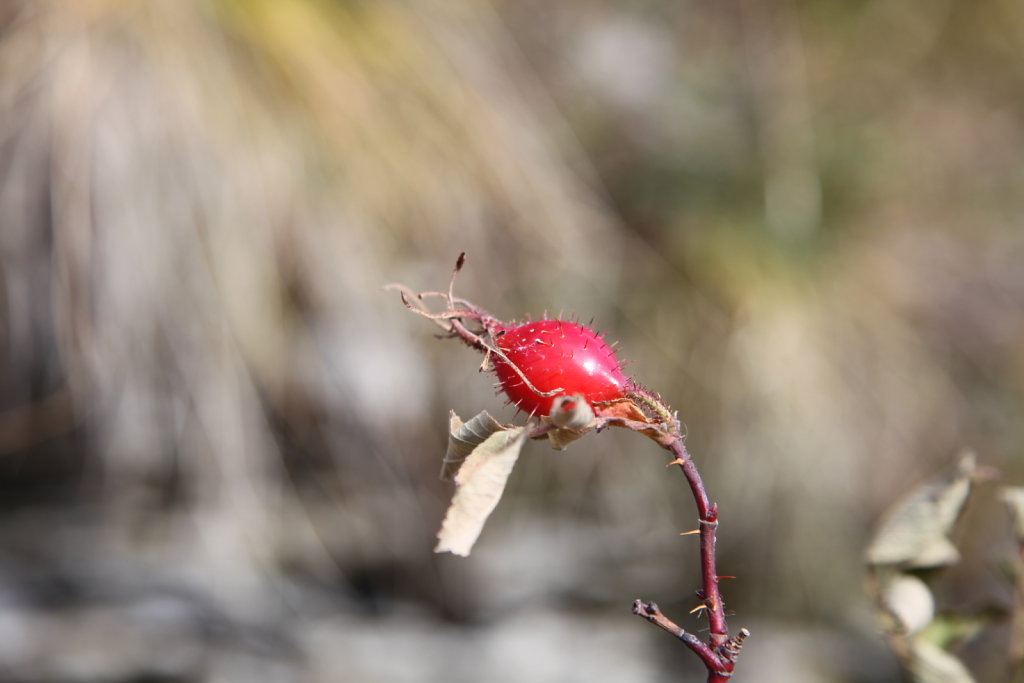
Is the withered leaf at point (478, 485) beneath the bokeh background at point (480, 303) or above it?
beneath

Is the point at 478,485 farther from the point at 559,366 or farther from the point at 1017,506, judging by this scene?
the point at 1017,506

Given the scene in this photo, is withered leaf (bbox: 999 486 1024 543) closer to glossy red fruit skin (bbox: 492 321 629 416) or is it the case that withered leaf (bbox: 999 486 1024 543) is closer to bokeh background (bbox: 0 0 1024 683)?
glossy red fruit skin (bbox: 492 321 629 416)

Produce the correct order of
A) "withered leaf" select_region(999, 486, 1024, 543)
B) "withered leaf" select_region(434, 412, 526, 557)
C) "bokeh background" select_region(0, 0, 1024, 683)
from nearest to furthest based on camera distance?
1. "withered leaf" select_region(434, 412, 526, 557)
2. "withered leaf" select_region(999, 486, 1024, 543)
3. "bokeh background" select_region(0, 0, 1024, 683)

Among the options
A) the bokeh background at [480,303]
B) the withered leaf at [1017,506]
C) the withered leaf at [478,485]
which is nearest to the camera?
the withered leaf at [478,485]

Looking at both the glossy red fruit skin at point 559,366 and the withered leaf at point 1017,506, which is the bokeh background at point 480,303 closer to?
the withered leaf at point 1017,506

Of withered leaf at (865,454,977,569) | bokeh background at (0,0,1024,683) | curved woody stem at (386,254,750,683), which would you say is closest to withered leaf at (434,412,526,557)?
curved woody stem at (386,254,750,683)

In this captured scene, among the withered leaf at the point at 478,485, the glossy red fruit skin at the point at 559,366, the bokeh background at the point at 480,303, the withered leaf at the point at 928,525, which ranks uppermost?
the bokeh background at the point at 480,303

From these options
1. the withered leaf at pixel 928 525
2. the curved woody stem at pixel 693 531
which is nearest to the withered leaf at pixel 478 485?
the curved woody stem at pixel 693 531
